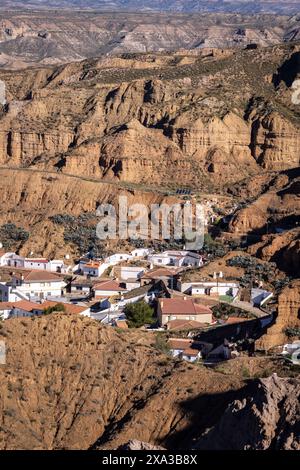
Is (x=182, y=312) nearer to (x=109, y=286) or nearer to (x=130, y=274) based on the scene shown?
(x=109, y=286)

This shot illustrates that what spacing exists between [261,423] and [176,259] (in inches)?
1377

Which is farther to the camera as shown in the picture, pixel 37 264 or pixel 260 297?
pixel 37 264

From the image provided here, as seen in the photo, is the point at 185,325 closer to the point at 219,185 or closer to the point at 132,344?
the point at 132,344

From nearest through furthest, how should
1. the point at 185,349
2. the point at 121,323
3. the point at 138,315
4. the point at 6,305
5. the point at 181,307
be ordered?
the point at 185,349 < the point at 121,323 < the point at 138,315 < the point at 181,307 < the point at 6,305

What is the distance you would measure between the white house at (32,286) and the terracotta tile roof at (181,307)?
731cm

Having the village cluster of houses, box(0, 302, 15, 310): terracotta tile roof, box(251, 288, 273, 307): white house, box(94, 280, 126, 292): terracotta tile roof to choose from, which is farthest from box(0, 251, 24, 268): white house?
box(251, 288, 273, 307): white house

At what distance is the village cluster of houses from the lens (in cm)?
5419

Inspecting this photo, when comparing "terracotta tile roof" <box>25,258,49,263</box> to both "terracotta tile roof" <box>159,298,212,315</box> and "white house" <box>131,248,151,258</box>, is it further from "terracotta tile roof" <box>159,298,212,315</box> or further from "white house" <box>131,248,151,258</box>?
"terracotta tile roof" <box>159,298,212,315</box>

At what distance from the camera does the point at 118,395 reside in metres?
37.7

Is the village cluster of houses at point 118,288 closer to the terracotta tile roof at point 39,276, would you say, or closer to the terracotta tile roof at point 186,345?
the terracotta tile roof at point 39,276

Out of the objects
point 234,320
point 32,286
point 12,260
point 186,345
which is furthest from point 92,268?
point 186,345

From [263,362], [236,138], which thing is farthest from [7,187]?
[263,362]

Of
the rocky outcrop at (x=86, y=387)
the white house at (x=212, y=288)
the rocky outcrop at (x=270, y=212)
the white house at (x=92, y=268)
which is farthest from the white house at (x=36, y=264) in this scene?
the rocky outcrop at (x=86, y=387)

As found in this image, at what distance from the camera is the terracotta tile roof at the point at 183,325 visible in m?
52.4
